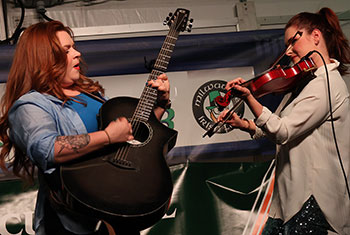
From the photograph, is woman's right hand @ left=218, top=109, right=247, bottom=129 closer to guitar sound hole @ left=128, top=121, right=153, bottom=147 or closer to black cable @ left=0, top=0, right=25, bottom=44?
guitar sound hole @ left=128, top=121, right=153, bottom=147

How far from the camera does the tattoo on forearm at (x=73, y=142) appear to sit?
192 centimetres

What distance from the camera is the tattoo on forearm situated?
75.6 inches

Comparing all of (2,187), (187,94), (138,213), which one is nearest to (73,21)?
(187,94)

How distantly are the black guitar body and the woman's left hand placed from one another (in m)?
0.19

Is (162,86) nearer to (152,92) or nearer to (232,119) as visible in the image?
(152,92)

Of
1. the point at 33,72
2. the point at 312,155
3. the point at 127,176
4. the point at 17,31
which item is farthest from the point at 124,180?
the point at 17,31

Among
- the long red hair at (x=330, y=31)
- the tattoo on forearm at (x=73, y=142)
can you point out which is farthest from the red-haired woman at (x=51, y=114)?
the long red hair at (x=330, y=31)

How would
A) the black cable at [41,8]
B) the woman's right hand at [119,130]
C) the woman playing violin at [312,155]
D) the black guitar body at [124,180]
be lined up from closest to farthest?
the black guitar body at [124,180], the woman's right hand at [119,130], the woman playing violin at [312,155], the black cable at [41,8]

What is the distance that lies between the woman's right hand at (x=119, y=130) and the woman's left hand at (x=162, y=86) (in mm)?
289

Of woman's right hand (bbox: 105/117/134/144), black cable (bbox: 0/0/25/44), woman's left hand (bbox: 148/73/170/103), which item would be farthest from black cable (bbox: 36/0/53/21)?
woman's right hand (bbox: 105/117/134/144)

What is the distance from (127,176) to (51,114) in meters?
0.40

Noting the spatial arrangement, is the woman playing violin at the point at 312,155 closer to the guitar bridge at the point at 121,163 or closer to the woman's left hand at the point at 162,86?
the woman's left hand at the point at 162,86

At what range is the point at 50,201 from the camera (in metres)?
2.00

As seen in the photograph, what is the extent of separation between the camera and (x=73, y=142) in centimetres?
193
